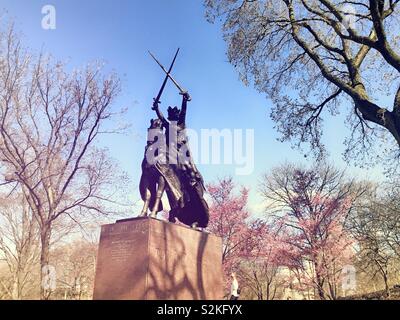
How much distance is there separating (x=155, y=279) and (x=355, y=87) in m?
7.61

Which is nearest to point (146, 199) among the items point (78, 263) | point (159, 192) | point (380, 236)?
point (159, 192)

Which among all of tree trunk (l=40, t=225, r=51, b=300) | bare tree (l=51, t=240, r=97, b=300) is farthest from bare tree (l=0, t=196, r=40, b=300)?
bare tree (l=51, t=240, r=97, b=300)

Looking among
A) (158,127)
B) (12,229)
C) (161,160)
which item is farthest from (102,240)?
(12,229)

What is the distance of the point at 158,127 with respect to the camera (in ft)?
30.6

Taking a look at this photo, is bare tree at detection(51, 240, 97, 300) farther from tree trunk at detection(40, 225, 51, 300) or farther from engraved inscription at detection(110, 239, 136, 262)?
engraved inscription at detection(110, 239, 136, 262)

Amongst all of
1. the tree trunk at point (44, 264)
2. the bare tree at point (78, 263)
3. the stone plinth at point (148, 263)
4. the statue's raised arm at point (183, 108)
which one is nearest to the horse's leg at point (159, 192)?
the stone plinth at point (148, 263)

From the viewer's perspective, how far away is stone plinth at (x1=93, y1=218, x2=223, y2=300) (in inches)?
275

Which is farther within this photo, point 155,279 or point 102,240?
point 102,240

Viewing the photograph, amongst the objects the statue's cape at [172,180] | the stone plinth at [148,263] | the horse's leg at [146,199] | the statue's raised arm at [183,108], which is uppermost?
the statue's raised arm at [183,108]

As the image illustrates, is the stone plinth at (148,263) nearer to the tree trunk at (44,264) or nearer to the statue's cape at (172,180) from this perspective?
A: the statue's cape at (172,180)

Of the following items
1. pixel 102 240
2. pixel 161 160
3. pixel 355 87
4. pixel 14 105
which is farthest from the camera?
pixel 14 105

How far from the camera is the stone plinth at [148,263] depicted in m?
6.98
